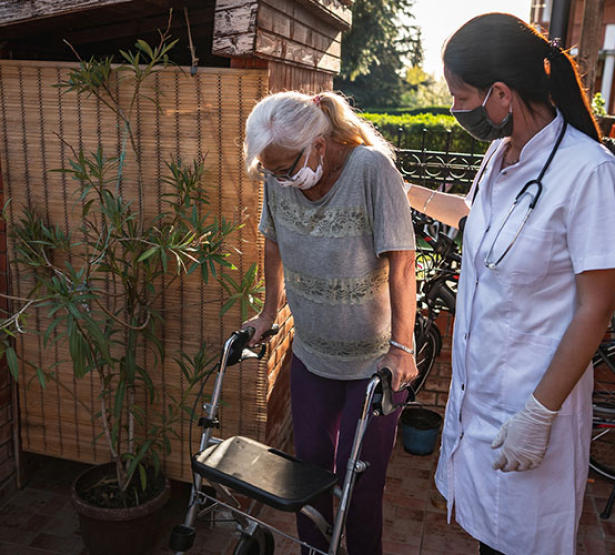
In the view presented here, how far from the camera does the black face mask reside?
1.87 metres

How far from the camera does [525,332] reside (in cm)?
185

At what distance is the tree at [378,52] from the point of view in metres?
26.3

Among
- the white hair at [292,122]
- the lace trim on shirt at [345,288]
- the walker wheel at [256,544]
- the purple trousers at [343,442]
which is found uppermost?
the white hair at [292,122]

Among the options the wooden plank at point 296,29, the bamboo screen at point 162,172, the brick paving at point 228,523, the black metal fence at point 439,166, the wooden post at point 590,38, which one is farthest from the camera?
the black metal fence at point 439,166

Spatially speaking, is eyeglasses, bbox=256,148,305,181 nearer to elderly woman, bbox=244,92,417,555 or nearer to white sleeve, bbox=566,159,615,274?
elderly woman, bbox=244,92,417,555

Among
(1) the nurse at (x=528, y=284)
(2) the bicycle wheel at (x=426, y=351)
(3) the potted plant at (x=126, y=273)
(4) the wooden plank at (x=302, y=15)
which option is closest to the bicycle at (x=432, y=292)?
(2) the bicycle wheel at (x=426, y=351)

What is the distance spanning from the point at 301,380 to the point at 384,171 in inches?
35.5

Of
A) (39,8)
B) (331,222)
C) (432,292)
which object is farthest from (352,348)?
(39,8)

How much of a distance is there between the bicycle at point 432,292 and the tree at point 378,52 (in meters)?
21.2

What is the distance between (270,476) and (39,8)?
2.34 metres

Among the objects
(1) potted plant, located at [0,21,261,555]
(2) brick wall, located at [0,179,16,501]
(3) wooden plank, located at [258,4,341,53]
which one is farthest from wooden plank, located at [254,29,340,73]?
(2) brick wall, located at [0,179,16,501]

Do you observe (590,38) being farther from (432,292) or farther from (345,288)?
(345,288)

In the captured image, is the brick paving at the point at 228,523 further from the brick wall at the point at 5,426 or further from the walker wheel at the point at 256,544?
the walker wheel at the point at 256,544

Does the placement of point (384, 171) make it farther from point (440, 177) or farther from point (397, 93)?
point (397, 93)
